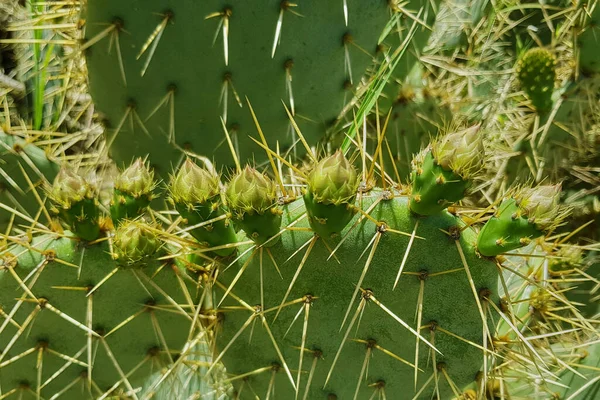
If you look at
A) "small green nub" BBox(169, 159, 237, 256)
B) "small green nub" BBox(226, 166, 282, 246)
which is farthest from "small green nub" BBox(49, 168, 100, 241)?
"small green nub" BBox(226, 166, 282, 246)

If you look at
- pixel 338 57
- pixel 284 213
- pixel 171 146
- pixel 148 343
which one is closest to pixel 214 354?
pixel 148 343

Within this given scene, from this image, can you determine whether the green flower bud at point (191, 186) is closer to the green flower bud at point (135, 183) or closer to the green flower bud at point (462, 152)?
the green flower bud at point (135, 183)

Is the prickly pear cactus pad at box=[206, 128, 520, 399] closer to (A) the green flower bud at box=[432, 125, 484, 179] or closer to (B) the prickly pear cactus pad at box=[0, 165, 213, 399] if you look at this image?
(A) the green flower bud at box=[432, 125, 484, 179]

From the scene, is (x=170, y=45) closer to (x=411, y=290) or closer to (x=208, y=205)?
(x=208, y=205)

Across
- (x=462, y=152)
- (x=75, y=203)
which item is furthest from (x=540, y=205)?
(x=75, y=203)

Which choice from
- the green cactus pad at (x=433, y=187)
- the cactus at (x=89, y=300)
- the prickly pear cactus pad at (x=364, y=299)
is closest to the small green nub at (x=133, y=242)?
the cactus at (x=89, y=300)

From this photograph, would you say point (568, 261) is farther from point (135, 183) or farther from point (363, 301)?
point (135, 183)
